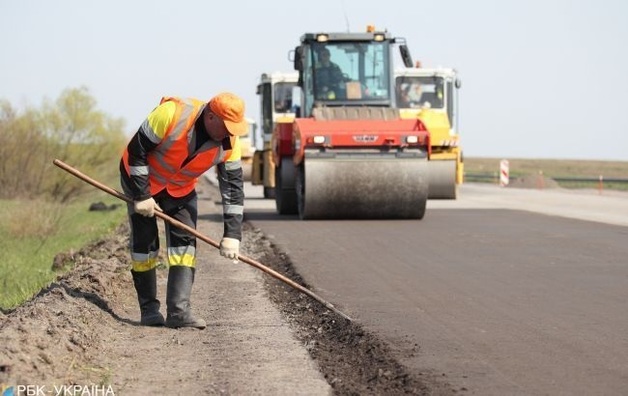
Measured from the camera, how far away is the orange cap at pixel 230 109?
28.6ft

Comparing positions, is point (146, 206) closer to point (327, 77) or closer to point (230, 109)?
point (230, 109)

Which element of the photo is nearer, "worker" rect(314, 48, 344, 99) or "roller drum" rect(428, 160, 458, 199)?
"worker" rect(314, 48, 344, 99)

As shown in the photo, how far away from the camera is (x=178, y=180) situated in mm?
9375

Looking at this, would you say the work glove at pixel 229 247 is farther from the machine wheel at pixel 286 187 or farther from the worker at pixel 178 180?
the machine wheel at pixel 286 187

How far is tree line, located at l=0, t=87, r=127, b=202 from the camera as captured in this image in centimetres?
3472

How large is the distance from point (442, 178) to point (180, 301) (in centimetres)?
1750

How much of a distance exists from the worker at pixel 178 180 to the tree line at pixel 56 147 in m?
25.8

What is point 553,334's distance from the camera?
8664 millimetres

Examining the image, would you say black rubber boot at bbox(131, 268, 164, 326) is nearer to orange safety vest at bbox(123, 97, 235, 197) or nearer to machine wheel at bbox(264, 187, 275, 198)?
orange safety vest at bbox(123, 97, 235, 197)

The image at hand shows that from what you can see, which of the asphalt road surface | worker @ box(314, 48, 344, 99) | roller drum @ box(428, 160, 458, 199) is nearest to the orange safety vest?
the asphalt road surface

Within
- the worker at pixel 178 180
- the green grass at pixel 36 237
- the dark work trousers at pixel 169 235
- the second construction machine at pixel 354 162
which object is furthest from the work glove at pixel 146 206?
the second construction machine at pixel 354 162

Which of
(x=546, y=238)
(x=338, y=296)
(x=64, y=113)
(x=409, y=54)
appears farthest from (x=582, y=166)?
(x=338, y=296)

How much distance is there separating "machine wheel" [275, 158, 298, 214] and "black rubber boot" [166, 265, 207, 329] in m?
13.1

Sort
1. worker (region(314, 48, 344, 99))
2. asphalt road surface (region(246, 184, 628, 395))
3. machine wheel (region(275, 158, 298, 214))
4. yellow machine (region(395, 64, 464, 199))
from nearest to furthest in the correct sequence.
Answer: asphalt road surface (region(246, 184, 628, 395)), machine wheel (region(275, 158, 298, 214)), worker (region(314, 48, 344, 99)), yellow machine (region(395, 64, 464, 199))
